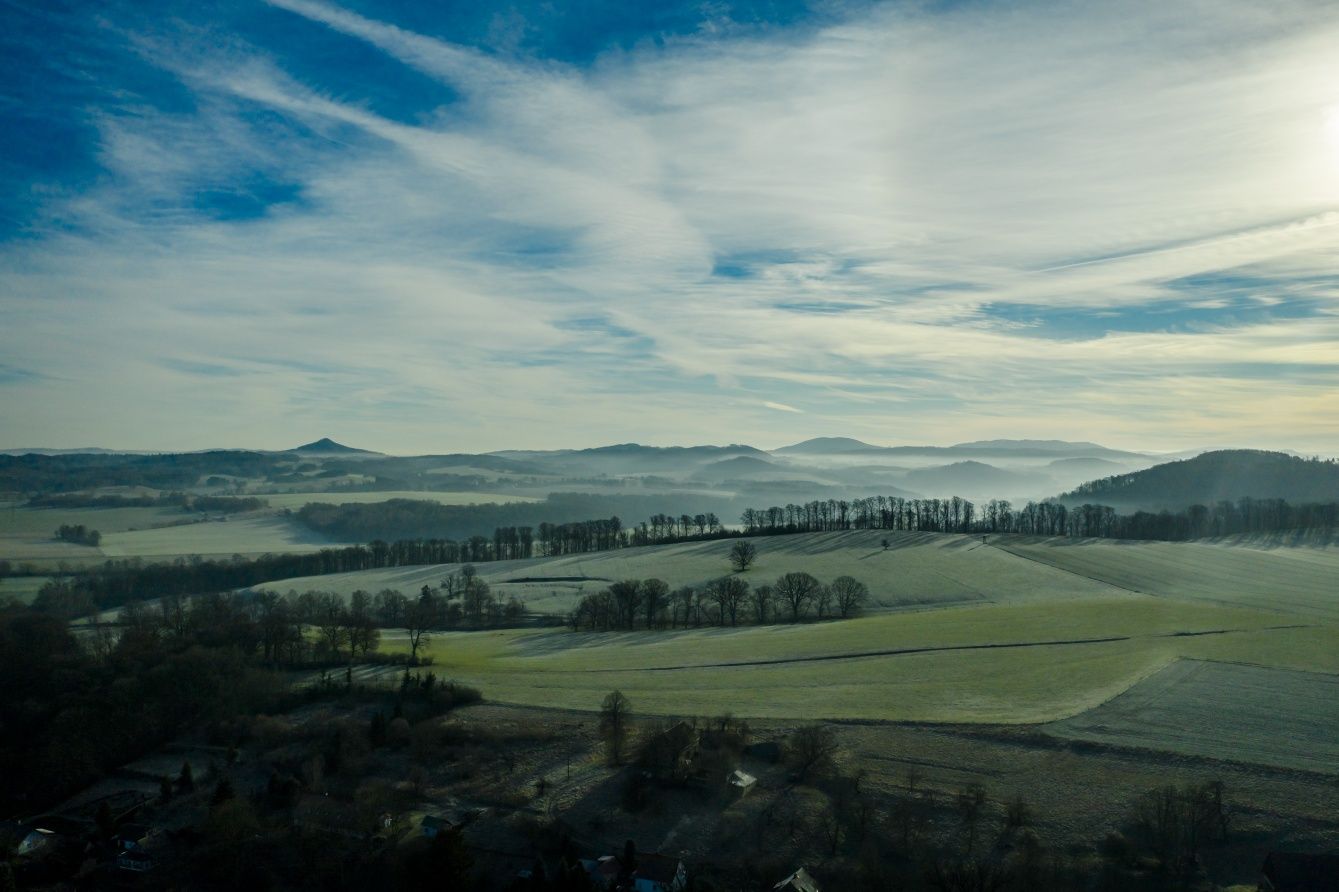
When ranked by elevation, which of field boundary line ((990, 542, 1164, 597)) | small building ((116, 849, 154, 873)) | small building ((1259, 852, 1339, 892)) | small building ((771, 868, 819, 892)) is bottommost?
small building ((116, 849, 154, 873))

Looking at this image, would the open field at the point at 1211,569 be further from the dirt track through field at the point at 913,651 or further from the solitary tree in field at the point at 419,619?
the solitary tree in field at the point at 419,619

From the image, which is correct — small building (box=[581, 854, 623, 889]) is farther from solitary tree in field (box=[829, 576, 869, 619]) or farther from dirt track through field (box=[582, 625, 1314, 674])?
solitary tree in field (box=[829, 576, 869, 619])

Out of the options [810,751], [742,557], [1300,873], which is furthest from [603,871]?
[742,557]

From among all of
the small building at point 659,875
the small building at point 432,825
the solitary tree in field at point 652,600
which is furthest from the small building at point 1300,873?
the solitary tree in field at point 652,600

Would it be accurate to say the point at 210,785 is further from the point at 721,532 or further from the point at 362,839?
the point at 721,532

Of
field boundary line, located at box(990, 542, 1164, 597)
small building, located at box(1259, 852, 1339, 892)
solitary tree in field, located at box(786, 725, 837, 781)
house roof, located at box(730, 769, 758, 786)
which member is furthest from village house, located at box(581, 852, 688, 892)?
field boundary line, located at box(990, 542, 1164, 597)

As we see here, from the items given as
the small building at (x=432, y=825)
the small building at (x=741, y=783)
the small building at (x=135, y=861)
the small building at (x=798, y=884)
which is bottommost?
the small building at (x=135, y=861)

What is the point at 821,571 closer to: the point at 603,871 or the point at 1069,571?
the point at 1069,571

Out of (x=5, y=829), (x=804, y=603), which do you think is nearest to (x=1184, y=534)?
(x=804, y=603)
